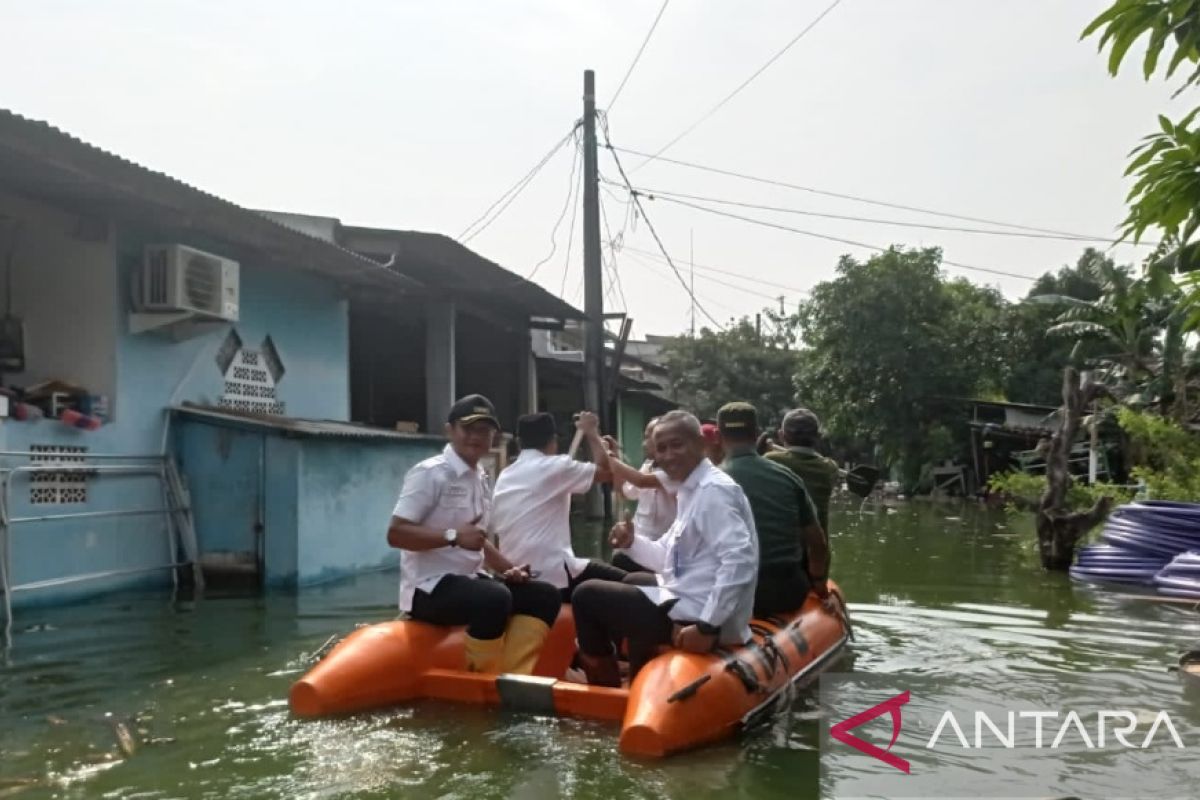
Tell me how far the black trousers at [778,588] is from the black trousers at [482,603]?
1.22 meters

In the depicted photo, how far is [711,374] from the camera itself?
3628cm

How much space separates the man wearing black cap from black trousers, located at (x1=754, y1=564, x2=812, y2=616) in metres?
1.23

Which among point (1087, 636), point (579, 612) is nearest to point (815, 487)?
point (579, 612)

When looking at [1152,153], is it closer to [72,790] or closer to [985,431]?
[72,790]

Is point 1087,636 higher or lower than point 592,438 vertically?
lower

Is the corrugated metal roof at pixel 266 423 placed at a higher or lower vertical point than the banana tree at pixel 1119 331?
lower

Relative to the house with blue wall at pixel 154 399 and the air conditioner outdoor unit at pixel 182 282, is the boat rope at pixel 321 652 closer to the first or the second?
the house with blue wall at pixel 154 399

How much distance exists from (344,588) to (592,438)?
4925 millimetres

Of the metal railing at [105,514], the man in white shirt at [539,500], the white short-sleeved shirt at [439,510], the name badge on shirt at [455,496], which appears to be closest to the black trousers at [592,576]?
the man in white shirt at [539,500]

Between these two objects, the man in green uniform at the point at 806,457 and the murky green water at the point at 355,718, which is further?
the man in green uniform at the point at 806,457

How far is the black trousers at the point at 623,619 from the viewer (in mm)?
5176

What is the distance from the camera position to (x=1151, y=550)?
1127 cm

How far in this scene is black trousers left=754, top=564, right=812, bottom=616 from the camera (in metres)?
6.16

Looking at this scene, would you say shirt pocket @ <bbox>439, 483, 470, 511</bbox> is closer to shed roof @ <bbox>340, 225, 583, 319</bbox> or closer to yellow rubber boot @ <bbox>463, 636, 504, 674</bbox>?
yellow rubber boot @ <bbox>463, 636, 504, 674</bbox>
